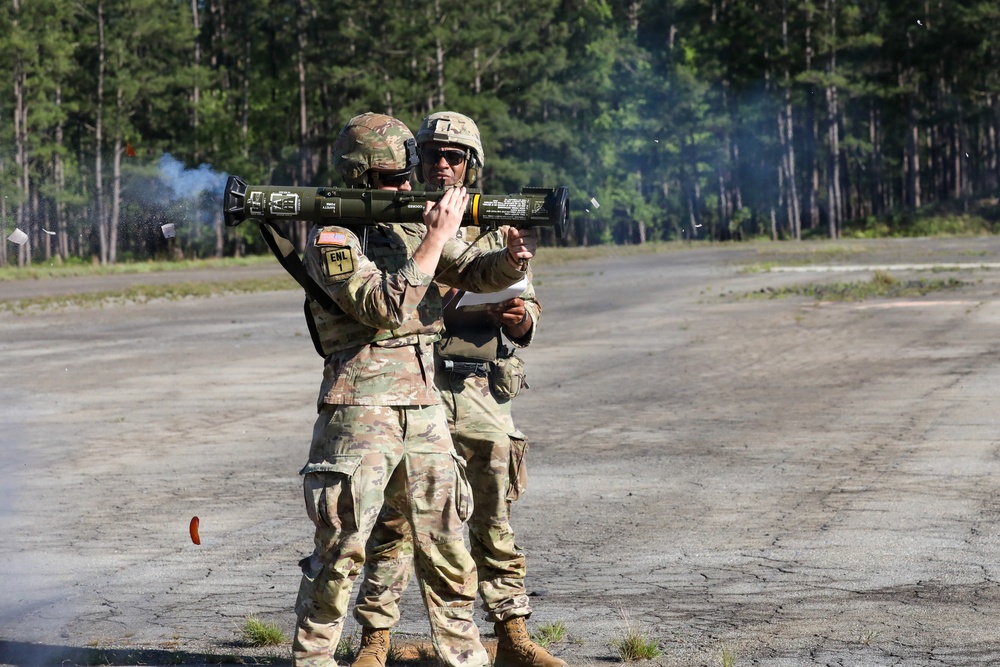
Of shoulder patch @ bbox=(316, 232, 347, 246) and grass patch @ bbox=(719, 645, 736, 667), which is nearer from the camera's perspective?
shoulder patch @ bbox=(316, 232, 347, 246)

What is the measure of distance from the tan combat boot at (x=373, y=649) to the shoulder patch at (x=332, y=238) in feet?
4.67

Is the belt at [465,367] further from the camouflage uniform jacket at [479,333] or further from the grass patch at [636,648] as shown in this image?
the grass patch at [636,648]

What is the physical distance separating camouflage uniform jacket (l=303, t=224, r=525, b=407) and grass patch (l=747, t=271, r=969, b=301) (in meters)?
22.5

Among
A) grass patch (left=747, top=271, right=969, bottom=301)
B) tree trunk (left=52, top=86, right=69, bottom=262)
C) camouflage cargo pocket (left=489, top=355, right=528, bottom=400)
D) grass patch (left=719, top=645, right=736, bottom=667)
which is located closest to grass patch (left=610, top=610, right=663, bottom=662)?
grass patch (left=719, top=645, right=736, bottom=667)

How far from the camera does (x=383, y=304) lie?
14.2 ft

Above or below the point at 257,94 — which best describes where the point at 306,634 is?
below

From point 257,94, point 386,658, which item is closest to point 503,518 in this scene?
point 386,658

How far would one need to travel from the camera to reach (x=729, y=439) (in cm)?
1132

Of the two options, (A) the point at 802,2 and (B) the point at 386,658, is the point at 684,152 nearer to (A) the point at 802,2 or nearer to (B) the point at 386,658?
(A) the point at 802,2

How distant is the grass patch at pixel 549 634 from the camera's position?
548 centimetres

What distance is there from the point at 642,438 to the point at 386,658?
21.6ft

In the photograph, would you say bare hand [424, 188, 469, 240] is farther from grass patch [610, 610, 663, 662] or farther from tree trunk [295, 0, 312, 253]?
tree trunk [295, 0, 312, 253]

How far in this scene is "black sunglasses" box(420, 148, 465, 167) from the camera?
5027 mm

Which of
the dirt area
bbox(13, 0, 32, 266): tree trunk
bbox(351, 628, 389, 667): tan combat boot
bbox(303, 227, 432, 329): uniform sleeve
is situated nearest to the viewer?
bbox(303, 227, 432, 329): uniform sleeve
